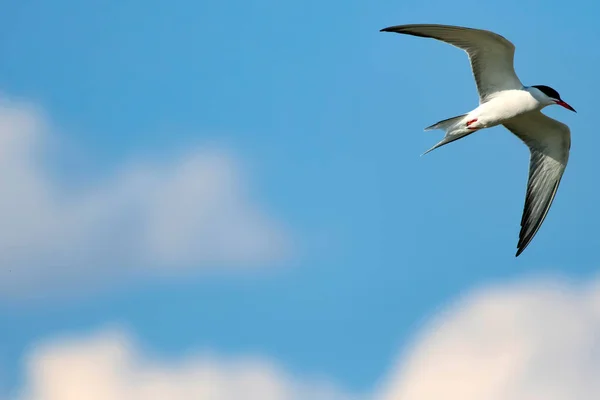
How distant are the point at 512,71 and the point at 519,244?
2.49 meters

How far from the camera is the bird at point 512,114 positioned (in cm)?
1305

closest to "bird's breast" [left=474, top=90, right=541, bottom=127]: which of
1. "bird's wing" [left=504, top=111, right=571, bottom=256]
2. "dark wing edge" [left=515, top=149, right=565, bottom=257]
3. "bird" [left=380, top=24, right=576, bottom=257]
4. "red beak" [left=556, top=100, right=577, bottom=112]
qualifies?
"bird" [left=380, top=24, right=576, bottom=257]

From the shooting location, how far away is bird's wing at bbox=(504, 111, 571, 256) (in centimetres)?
1472

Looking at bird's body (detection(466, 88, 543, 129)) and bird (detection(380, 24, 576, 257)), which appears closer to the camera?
bird (detection(380, 24, 576, 257))

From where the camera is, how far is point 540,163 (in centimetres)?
1505

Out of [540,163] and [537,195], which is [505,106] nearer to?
[540,163]

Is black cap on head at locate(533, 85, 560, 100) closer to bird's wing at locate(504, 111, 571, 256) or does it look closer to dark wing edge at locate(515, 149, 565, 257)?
bird's wing at locate(504, 111, 571, 256)

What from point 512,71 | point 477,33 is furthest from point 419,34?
point 512,71

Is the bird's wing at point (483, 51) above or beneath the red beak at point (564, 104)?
above

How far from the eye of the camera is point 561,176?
14.9 metres

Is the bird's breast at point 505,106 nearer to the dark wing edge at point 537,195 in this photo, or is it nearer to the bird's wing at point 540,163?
the bird's wing at point 540,163

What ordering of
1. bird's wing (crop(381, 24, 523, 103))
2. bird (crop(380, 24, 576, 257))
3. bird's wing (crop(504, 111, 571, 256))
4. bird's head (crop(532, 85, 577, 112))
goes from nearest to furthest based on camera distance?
bird's wing (crop(381, 24, 523, 103)), bird (crop(380, 24, 576, 257)), bird's head (crop(532, 85, 577, 112)), bird's wing (crop(504, 111, 571, 256))

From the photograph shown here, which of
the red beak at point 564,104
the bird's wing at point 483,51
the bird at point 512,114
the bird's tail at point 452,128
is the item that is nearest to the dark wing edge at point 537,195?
the bird at point 512,114

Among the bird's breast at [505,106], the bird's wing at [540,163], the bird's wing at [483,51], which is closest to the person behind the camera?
the bird's wing at [483,51]
